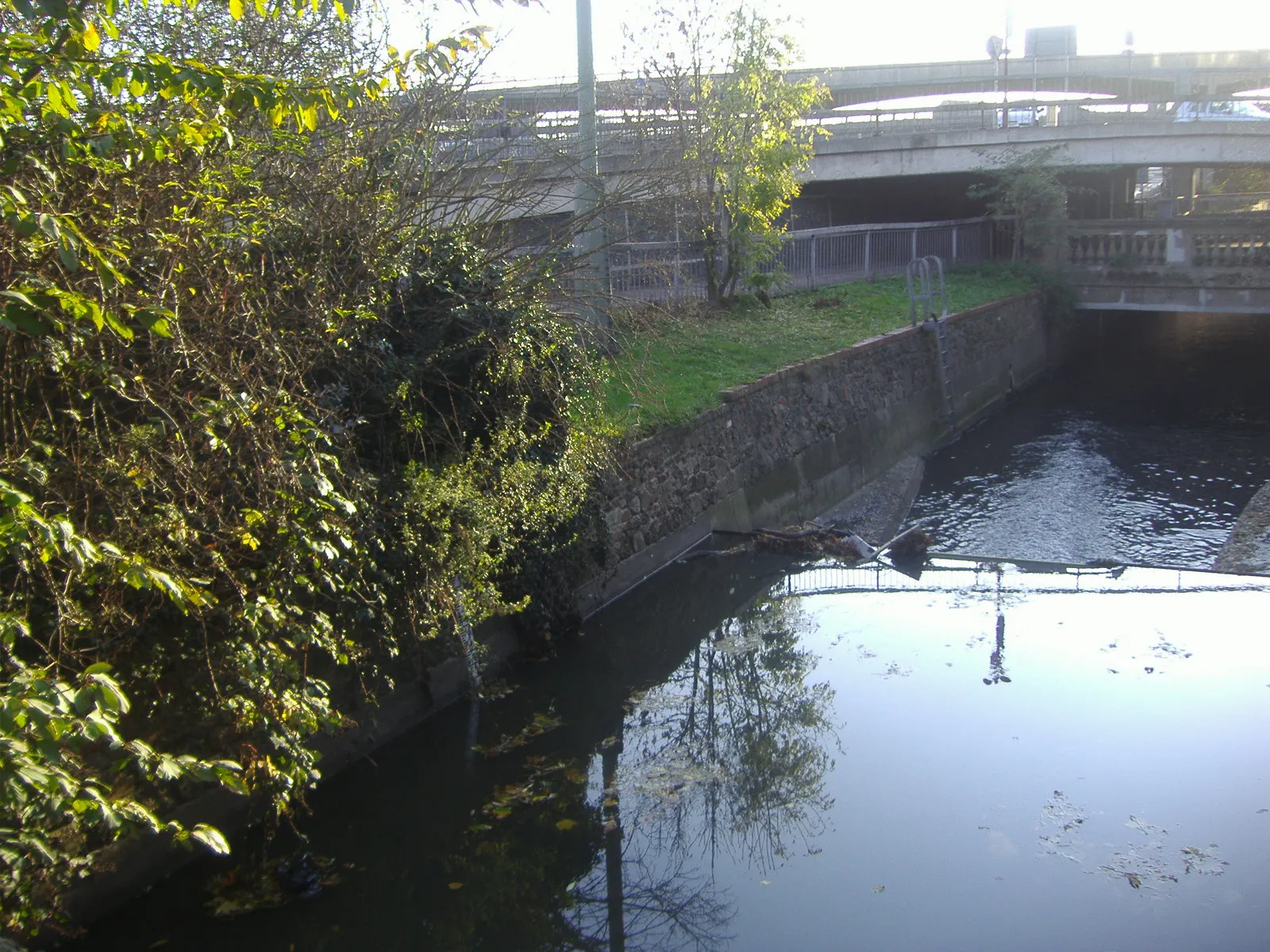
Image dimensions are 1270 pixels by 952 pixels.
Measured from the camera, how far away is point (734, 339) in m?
17.3

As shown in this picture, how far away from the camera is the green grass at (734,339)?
1208cm

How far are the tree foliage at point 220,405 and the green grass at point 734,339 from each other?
120 inches

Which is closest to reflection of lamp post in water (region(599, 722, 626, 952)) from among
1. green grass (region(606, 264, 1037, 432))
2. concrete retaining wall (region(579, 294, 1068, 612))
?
concrete retaining wall (region(579, 294, 1068, 612))

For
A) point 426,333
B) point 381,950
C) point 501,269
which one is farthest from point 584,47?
point 381,950

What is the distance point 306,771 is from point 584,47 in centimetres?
931

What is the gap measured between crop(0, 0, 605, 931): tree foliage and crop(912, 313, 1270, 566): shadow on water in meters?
8.39

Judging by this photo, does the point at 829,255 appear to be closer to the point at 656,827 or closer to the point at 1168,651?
the point at 1168,651

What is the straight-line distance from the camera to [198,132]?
4.96m

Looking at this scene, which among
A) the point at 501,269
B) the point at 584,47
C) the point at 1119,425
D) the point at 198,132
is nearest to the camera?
the point at 198,132

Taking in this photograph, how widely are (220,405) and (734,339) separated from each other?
41.6 feet

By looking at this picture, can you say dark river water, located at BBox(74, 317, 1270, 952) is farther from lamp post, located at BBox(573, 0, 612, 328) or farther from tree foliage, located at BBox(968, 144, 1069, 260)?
tree foliage, located at BBox(968, 144, 1069, 260)

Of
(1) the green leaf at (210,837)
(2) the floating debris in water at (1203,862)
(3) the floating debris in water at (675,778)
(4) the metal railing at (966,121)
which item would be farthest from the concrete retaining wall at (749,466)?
(2) the floating debris in water at (1203,862)

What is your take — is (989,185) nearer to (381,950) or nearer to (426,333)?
(426,333)

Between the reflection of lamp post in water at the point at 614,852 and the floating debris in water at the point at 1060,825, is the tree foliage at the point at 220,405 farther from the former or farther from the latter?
the floating debris in water at the point at 1060,825
